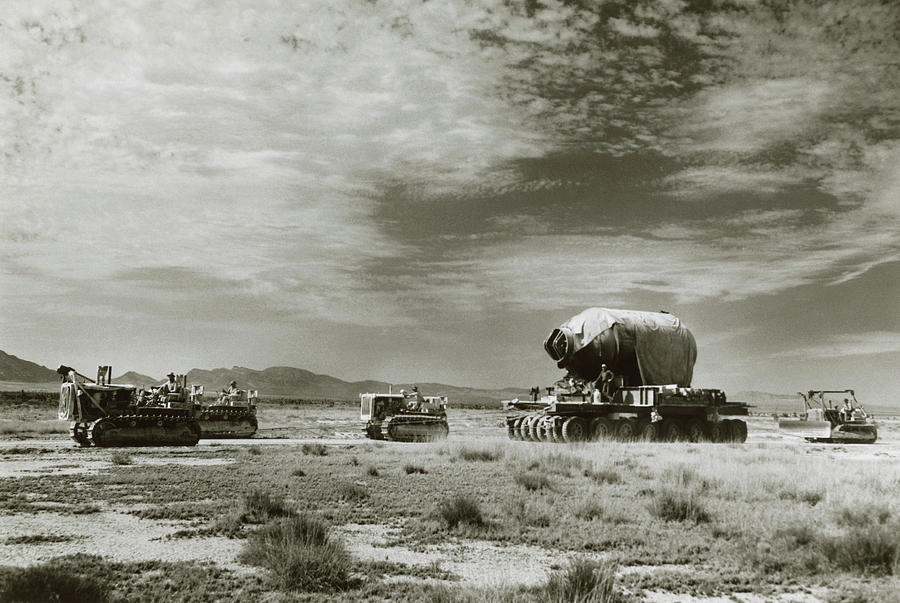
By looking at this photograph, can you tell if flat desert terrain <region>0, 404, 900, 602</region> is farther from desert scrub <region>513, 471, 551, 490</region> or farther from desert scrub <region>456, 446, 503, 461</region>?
desert scrub <region>456, 446, 503, 461</region>

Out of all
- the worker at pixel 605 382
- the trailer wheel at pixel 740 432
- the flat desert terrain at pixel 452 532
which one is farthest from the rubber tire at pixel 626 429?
the flat desert terrain at pixel 452 532

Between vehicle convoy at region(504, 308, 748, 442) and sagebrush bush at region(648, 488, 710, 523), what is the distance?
1422 centimetres

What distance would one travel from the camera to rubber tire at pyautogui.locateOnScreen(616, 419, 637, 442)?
26156mm

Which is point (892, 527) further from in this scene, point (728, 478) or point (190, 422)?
point (190, 422)

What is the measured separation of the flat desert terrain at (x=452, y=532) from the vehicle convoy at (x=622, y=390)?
322 inches

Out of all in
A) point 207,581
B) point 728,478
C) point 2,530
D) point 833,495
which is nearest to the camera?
point 207,581

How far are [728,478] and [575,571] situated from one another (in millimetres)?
9379

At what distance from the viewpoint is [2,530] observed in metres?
9.31

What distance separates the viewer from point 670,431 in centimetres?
2702

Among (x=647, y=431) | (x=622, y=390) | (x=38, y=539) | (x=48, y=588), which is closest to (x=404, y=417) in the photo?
(x=622, y=390)

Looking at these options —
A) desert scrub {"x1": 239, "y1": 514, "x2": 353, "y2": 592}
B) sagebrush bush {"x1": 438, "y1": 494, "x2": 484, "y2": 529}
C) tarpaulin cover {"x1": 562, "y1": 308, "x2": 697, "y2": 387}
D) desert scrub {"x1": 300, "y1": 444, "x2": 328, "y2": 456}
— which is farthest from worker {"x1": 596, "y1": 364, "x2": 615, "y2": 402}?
desert scrub {"x1": 239, "y1": 514, "x2": 353, "y2": 592}

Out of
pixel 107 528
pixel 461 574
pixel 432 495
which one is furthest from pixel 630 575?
pixel 107 528

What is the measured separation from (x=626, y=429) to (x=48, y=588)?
22699mm

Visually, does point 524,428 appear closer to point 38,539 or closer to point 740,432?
point 740,432
